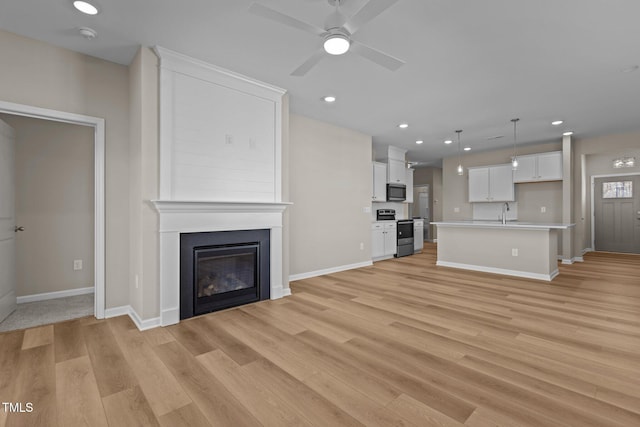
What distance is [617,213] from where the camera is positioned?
7520mm

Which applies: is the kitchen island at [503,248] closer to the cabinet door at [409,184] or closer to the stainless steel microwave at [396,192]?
the stainless steel microwave at [396,192]

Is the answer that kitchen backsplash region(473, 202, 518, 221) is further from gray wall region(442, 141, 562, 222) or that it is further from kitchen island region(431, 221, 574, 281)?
kitchen island region(431, 221, 574, 281)

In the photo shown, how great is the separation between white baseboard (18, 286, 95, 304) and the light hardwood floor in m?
1.13

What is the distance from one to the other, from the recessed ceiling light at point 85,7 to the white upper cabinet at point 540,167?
26.4ft

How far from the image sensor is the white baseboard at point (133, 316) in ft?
9.32

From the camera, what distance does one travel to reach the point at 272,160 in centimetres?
380

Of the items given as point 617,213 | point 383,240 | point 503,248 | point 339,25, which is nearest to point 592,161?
point 617,213

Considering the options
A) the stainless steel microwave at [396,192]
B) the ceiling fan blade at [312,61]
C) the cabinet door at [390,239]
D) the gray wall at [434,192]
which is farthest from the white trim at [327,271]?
the gray wall at [434,192]

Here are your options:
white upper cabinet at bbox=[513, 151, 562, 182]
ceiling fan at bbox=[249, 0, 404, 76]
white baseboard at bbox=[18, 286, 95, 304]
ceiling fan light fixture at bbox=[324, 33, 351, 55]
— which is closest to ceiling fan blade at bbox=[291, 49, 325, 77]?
ceiling fan at bbox=[249, 0, 404, 76]

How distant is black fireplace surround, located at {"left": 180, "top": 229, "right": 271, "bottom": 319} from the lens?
312 centimetres

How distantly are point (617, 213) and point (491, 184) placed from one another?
326 centimetres

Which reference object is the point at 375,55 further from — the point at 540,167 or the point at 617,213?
the point at 617,213

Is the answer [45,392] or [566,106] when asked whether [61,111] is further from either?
[566,106]

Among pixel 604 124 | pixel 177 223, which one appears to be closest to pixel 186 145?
pixel 177 223
